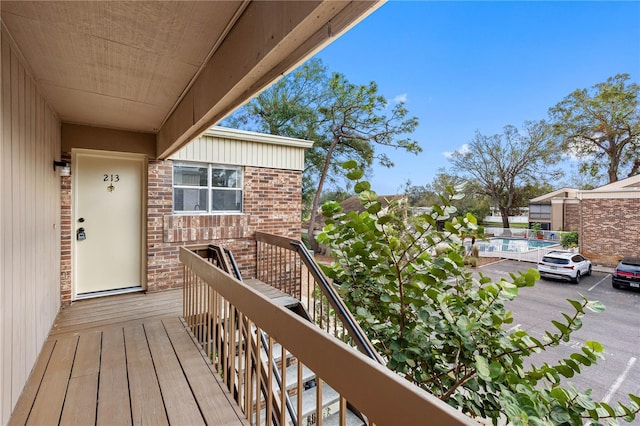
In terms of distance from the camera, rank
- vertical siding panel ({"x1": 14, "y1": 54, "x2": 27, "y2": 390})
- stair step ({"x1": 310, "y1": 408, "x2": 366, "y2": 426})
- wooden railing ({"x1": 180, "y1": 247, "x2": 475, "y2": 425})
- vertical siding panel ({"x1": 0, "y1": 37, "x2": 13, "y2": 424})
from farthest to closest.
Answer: stair step ({"x1": 310, "y1": 408, "x2": 366, "y2": 426}) → vertical siding panel ({"x1": 14, "y1": 54, "x2": 27, "y2": 390}) → vertical siding panel ({"x1": 0, "y1": 37, "x2": 13, "y2": 424}) → wooden railing ({"x1": 180, "y1": 247, "x2": 475, "y2": 425})

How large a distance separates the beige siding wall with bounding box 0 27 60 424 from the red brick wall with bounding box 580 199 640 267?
475 inches

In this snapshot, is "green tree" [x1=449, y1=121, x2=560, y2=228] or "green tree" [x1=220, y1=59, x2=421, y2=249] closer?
"green tree" [x1=220, y1=59, x2=421, y2=249]

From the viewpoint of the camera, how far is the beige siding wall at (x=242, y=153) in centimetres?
472

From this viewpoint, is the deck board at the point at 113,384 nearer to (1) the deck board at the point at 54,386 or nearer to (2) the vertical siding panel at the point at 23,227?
(1) the deck board at the point at 54,386

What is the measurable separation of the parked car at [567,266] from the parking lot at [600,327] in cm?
29

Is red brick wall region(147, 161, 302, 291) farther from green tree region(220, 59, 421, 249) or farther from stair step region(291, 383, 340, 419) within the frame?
green tree region(220, 59, 421, 249)

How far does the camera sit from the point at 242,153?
519 cm

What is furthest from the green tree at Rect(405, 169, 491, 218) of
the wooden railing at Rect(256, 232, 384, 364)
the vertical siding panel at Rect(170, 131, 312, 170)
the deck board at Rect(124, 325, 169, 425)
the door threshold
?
the deck board at Rect(124, 325, 169, 425)

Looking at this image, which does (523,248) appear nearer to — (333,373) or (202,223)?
(202,223)

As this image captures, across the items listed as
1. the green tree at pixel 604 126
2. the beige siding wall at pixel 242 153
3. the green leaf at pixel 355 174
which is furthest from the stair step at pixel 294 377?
the green tree at pixel 604 126

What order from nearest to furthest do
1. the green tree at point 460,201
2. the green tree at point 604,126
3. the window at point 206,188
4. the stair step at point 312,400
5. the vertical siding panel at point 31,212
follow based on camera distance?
the vertical siding panel at point 31,212 → the stair step at point 312,400 → the window at point 206,188 → the green tree at point 604,126 → the green tree at point 460,201

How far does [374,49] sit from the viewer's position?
80.9 ft

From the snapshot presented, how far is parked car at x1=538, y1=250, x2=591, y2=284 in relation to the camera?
826 cm

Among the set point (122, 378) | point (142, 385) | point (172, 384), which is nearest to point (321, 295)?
point (172, 384)
